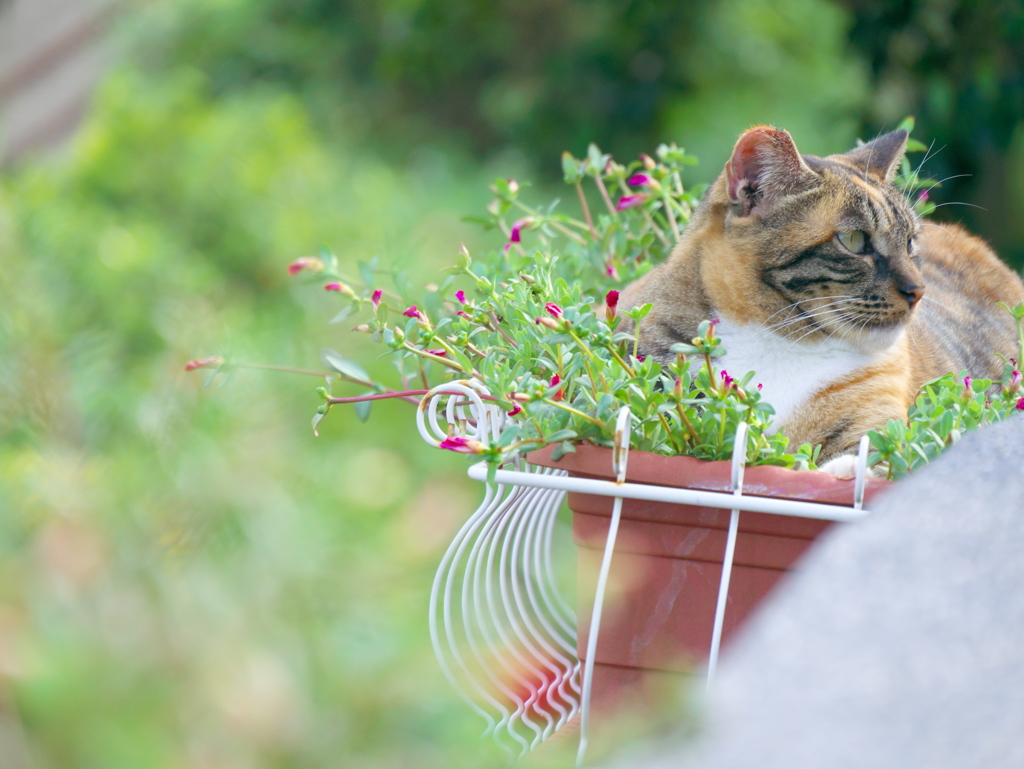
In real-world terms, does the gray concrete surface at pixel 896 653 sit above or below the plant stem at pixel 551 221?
below

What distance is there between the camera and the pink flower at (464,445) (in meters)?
0.97

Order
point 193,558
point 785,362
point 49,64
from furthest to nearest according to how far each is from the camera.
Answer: point 49,64 < point 785,362 < point 193,558

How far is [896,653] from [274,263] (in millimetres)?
1717

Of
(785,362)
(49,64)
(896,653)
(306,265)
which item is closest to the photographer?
(896,653)

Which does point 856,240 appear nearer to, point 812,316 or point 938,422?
point 812,316

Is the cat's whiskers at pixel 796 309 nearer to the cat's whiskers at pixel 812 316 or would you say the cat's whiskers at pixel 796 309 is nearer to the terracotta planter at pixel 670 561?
the cat's whiskers at pixel 812 316

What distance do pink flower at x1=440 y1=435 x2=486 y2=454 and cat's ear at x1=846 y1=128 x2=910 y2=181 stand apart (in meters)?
0.91

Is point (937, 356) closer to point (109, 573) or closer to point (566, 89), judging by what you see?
point (109, 573)

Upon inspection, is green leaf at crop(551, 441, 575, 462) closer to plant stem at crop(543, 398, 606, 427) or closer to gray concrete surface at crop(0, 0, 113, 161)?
plant stem at crop(543, 398, 606, 427)

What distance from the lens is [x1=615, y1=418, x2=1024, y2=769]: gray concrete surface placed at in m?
0.51

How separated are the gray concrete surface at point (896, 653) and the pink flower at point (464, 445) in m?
0.39

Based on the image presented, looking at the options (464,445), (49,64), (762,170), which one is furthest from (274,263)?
(49,64)

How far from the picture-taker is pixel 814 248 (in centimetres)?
146

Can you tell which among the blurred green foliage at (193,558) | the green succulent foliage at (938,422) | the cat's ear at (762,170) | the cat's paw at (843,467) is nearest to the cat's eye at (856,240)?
the cat's ear at (762,170)
